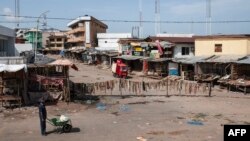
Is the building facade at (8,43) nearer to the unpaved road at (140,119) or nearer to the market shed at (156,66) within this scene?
the unpaved road at (140,119)

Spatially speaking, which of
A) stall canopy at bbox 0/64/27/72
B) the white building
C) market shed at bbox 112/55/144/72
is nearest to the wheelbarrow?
stall canopy at bbox 0/64/27/72

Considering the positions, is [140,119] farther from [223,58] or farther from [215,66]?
[215,66]

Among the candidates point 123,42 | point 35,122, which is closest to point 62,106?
point 35,122

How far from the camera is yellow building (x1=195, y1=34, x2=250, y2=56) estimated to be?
38.8m

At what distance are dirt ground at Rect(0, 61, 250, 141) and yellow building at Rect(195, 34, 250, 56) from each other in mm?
10146

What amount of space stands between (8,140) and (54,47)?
3563 inches

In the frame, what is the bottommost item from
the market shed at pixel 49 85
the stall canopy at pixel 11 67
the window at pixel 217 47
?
the market shed at pixel 49 85

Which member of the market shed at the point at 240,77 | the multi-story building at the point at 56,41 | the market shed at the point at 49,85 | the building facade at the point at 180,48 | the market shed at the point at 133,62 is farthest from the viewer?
the multi-story building at the point at 56,41

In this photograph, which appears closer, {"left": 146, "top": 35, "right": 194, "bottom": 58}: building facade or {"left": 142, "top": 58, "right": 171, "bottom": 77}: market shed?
{"left": 142, "top": 58, "right": 171, "bottom": 77}: market shed

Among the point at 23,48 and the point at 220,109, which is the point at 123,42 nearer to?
the point at 23,48

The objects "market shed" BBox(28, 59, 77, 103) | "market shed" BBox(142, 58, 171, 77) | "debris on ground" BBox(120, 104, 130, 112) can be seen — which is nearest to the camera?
"debris on ground" BBox(120, 104, 130, 112)

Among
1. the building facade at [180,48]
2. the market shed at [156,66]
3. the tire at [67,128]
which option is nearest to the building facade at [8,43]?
the market shed at [156,66]

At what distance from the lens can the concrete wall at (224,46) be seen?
128 ft

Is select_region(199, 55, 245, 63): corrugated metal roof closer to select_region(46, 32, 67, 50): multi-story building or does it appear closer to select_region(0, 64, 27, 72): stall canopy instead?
select_region(0, 64, 27, 72): stall canopy
